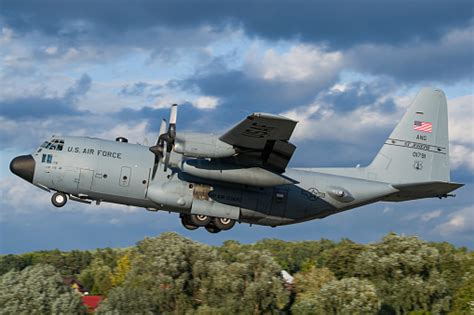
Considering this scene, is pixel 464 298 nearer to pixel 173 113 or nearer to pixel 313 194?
pixel 313 194

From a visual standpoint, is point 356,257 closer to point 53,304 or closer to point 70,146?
point 53,304

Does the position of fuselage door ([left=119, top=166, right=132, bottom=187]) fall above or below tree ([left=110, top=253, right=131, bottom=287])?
above

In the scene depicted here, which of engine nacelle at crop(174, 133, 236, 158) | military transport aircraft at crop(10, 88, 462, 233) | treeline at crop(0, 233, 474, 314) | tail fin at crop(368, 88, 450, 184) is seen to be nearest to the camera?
engine nacelle at crop(174, 133, 236, 158)

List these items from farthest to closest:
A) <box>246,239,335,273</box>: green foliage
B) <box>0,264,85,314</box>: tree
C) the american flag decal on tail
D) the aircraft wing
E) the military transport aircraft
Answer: <box>246,239,335,273</box>: green foliage < <box>0,264,85,314</box>: tree < the american flag decal on tail < the military transport aircraft < the aircraft wing

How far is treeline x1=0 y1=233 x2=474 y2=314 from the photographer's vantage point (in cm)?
5397

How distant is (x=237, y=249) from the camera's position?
102 m

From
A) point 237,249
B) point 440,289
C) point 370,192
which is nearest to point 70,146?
point 370,192

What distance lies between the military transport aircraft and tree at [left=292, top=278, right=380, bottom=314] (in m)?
28.3

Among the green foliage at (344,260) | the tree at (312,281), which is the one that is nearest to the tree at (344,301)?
the tree at (312,281)

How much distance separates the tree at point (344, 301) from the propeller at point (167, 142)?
32242mm

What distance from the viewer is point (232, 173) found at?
1051 inches

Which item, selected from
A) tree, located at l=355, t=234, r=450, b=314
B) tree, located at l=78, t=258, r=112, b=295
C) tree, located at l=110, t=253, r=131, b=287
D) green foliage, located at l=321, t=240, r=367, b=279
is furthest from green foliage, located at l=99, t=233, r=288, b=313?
tree, located at l=78, t=258, r=112, b=295

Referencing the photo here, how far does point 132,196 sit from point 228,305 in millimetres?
33222

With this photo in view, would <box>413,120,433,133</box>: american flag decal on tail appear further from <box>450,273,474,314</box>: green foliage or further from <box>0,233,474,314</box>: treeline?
<box>450,273,474,314</box>: green foliage
